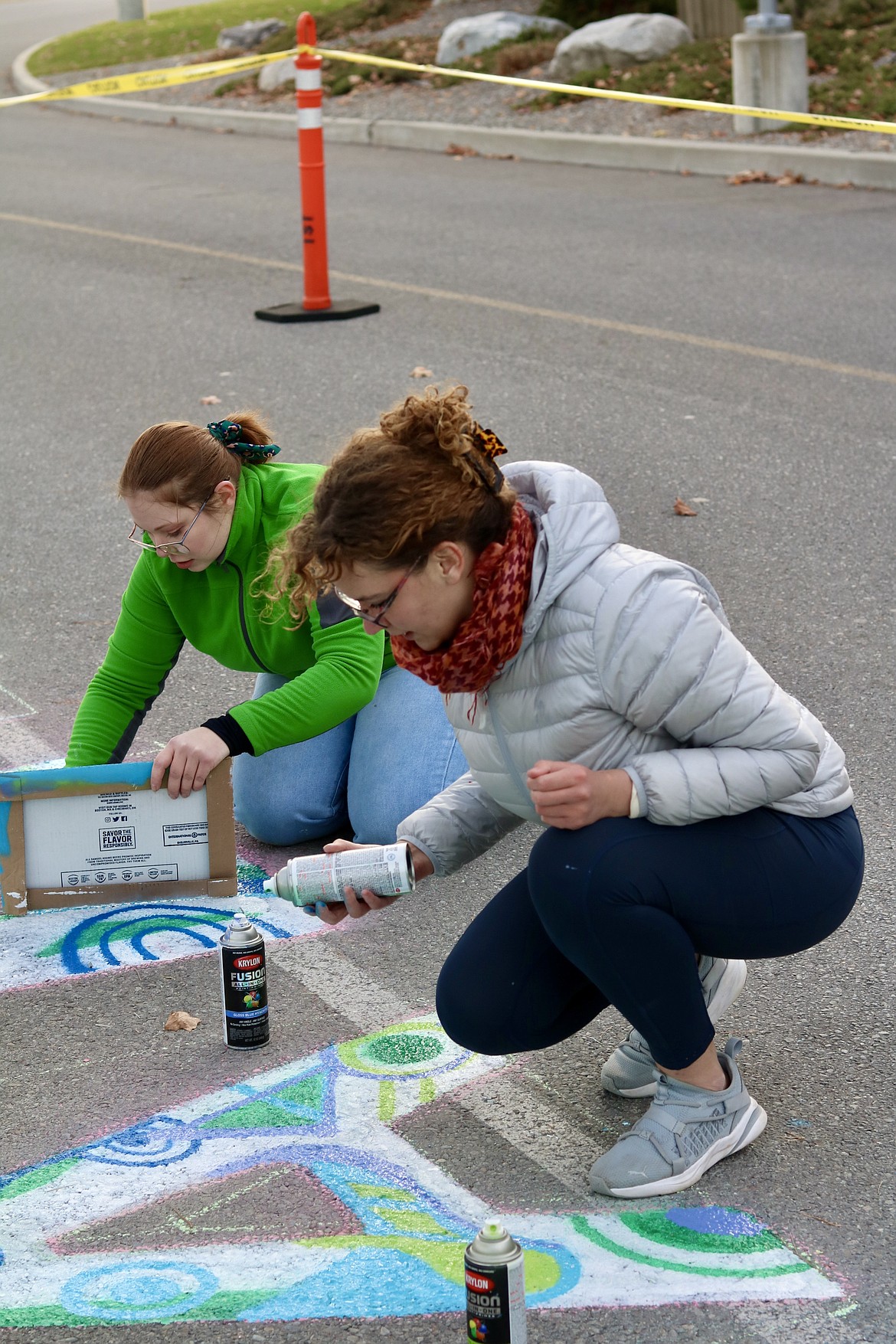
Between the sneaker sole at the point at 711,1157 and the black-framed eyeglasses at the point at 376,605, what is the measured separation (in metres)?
1.02

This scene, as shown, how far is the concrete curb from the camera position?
11789 millimetres

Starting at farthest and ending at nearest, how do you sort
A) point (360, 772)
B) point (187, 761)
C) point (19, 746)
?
point (19, 746) → point (360, 772) → point (187, 761)

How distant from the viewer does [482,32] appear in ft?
57.3

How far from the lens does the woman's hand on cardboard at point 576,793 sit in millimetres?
2531

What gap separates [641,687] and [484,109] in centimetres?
1431

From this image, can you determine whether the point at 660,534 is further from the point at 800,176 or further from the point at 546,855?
the point at 800,176

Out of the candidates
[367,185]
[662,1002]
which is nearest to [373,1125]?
[662,1002]

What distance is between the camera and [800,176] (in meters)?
12.0

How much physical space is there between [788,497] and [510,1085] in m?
3.66

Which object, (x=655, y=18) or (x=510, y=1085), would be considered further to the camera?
(x=655, y=18)

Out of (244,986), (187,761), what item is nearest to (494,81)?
(187,761)

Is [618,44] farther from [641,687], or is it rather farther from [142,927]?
[641,687]

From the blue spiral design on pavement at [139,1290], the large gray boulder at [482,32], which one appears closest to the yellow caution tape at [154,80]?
the large gray boulder at [482,32]

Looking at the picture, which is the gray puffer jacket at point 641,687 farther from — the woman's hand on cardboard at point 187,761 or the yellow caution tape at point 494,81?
the yellow caution tape at point 494,81
